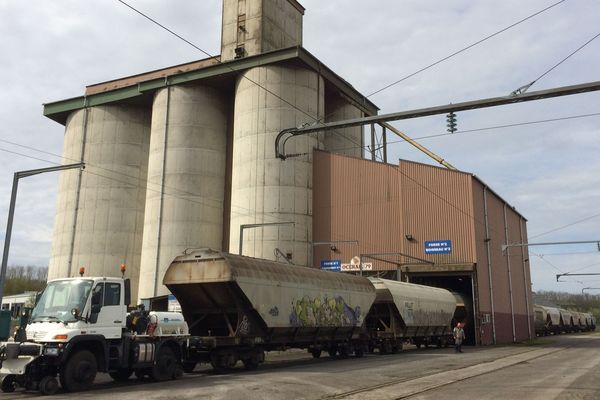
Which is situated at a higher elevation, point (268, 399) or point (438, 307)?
→ point (438, 307)

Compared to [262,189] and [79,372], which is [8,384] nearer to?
[79,372]

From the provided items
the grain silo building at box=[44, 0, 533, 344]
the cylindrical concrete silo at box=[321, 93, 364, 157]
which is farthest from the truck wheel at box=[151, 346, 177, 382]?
the cylindrical concrete silo at box=[321, 93, 364, 157]

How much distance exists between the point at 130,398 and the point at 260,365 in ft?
32.4

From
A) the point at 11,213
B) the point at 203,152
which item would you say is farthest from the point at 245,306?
the point at 203,152

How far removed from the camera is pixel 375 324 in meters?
29.6

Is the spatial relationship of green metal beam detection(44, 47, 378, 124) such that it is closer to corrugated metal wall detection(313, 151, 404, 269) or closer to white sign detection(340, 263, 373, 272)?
corrugated metal wall detection(313, 151, 404, 269)

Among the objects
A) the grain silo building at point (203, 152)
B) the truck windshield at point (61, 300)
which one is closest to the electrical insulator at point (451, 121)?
the truck windshield at point (61, 300)

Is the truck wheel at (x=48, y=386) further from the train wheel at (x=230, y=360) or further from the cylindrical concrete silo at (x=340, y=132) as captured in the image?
the cylindrical concrete silo at (x=340, y=132)

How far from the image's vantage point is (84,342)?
14.0 metres

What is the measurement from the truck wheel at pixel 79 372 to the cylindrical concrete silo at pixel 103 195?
3820 centimetres

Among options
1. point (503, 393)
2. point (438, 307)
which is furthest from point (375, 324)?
point (503, 393)

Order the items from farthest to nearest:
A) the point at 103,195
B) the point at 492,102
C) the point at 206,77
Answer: the point at 103,195 < the point at 206,77 < the point at 492,102

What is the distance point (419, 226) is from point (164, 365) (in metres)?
28.1

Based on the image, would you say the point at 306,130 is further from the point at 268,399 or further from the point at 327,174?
the point at 327,174
